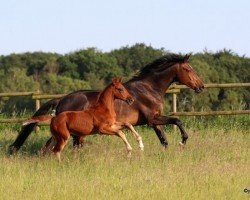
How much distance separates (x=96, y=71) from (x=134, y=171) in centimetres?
4717

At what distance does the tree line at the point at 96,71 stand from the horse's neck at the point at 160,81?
1045 inches

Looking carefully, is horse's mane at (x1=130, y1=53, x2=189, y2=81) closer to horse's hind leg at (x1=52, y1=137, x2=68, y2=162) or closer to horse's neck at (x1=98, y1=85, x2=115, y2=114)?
horse's neck at (x1=98, y1=85, x2=115, y2=114)

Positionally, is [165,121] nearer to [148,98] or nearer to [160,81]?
[148,98]

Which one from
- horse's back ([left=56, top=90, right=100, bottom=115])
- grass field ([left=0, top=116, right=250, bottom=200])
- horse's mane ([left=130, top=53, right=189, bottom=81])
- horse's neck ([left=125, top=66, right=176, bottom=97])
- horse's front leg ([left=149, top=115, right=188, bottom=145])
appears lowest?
grass field ([left=0, top=116, right=250, bottom=200])

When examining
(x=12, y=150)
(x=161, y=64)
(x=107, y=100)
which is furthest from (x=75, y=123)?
(x=161, y=64)

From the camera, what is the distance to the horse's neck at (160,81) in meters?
12.9

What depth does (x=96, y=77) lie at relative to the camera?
55625mm

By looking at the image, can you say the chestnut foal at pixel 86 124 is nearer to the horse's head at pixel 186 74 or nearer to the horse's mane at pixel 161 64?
the horse's mane at pixel 161 64

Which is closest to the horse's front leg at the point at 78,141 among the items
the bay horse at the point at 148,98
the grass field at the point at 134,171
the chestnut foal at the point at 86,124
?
the bay horse at the point at 148,98

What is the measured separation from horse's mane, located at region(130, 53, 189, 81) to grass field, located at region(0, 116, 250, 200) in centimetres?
133

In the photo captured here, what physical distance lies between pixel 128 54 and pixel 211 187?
53115 millimetres

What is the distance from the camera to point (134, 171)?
9.76 meters

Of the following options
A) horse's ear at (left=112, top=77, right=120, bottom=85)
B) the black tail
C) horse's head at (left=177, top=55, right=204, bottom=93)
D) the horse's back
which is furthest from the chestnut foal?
horse's head at (left=177, top=55, right=204, bottom=93)

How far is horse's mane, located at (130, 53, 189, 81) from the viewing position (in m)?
13.1
